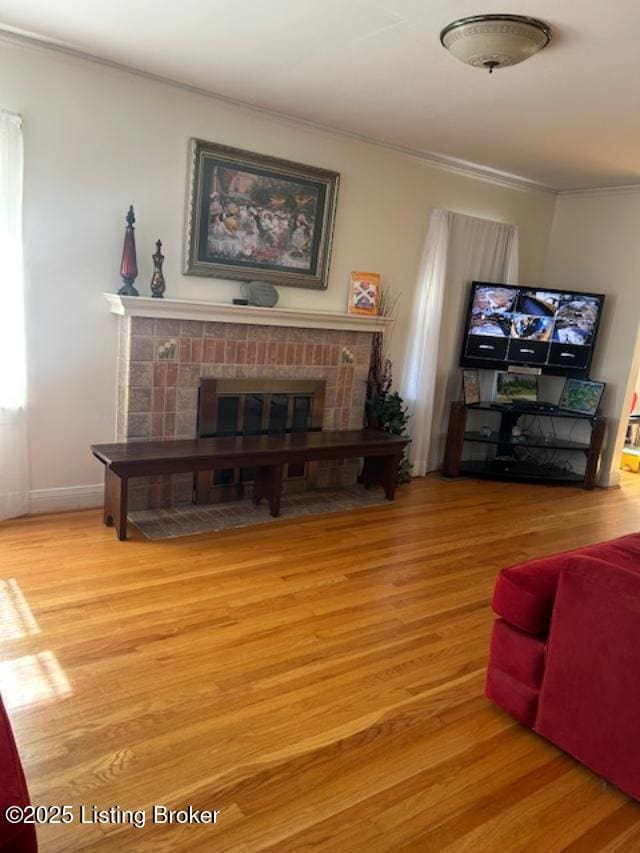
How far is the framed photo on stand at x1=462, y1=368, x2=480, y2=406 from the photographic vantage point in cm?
550

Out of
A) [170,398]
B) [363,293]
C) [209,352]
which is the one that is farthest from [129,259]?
[363,293]

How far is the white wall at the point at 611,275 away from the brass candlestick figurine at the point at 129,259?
4112 millimetres

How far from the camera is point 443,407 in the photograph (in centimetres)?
568

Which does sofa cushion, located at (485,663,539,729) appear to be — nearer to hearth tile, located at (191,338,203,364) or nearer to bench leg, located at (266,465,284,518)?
bench leg, located at (266,465,284,518)

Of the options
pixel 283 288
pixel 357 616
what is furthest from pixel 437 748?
pixel 283 288

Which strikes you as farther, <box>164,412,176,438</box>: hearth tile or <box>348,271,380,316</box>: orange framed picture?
<box>348,271,380,316</box>: orange framed picture

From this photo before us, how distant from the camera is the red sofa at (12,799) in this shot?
1.10 meters

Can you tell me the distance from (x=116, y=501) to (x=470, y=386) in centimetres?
330

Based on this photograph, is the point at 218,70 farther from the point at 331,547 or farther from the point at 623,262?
the point at 623,262

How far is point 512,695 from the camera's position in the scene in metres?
2.23

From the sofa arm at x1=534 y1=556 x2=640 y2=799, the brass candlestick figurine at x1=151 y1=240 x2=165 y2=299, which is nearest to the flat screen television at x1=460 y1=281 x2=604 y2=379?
the brass candlestick figurine at x1=151 y1=240 x2=165 y2=299

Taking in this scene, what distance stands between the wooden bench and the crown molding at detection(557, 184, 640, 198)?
3.04m

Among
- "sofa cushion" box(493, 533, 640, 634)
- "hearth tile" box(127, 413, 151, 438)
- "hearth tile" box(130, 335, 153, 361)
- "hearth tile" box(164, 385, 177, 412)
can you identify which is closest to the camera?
"sofa cushion" box(493, 533, 640, 634)

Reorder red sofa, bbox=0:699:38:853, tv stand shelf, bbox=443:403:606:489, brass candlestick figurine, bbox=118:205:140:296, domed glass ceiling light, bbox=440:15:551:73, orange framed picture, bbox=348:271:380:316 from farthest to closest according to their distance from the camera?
1. tv stand shelf, bbox=443:403:606:489
2. orange framed picture, bbox=348:271:380:316
3. brass candlestick figurine, bbox=118:205:140:296
4. domed glass ceiling light, bbox=440:15:551:73
5. red sofa, bbox=0:699:38:853
